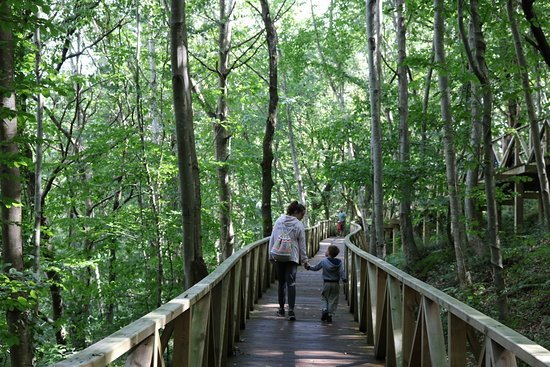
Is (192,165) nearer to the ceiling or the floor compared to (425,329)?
nearer to the ceiling

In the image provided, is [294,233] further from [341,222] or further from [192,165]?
[341,222]

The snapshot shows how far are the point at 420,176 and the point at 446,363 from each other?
11687 millimetres

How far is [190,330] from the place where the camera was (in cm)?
454

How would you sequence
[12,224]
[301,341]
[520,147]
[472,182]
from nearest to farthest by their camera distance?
[301,341] → [12,224] → [472,182] → [520,147]

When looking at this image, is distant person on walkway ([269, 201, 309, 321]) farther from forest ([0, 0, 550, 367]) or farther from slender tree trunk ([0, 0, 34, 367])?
slender tree trunk ([0, 0, 34, 367])

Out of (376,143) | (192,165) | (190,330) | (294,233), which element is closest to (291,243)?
(294,233)

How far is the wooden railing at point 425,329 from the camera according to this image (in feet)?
9.71

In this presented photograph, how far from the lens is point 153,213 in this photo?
15953 millimetres

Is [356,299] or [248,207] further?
[248,207]

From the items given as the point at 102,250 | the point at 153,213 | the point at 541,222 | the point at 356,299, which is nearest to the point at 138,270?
the point at 102,250

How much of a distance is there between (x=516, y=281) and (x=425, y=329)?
921 cm

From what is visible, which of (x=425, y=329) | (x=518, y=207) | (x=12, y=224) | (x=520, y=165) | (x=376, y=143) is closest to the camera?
(x=425, y=329)

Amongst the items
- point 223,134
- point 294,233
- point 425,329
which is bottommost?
point 425,329

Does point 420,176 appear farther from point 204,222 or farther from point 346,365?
point 346,365
